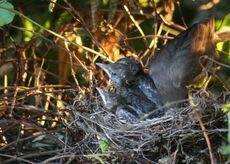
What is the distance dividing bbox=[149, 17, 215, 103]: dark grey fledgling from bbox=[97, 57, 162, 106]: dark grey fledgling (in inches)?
5.6

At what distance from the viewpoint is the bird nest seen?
275 centimetres

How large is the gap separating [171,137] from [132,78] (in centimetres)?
77

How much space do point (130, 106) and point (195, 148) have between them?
23.9 inches

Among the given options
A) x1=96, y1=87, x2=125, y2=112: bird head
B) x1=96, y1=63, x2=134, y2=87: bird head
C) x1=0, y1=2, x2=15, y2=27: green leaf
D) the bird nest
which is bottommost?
the bird nest

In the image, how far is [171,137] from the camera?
9.12ft

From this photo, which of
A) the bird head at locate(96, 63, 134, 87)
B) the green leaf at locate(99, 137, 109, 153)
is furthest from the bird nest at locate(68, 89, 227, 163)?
the bird head at locate(96, 63, 134, 87)

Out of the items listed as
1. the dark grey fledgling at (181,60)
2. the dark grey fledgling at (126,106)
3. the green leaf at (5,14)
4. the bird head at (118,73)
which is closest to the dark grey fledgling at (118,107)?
the dark grey fledgling at (126,106)

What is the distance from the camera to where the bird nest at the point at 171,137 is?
2.75m

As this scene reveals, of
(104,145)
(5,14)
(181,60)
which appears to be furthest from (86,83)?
(104,145)

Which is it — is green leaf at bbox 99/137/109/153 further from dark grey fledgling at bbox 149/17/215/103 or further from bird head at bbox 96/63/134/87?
dark grey fledgling at bbox 149/17/215/103

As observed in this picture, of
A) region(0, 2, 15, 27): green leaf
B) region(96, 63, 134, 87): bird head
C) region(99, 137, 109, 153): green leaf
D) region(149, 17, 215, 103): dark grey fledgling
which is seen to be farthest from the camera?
region(149, 17, 215, 103): dark grey fledgling

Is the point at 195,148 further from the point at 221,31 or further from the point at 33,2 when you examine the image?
the point at 33,2

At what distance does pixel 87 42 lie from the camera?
13.4ft

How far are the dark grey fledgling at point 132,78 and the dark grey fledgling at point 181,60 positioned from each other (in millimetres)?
142
